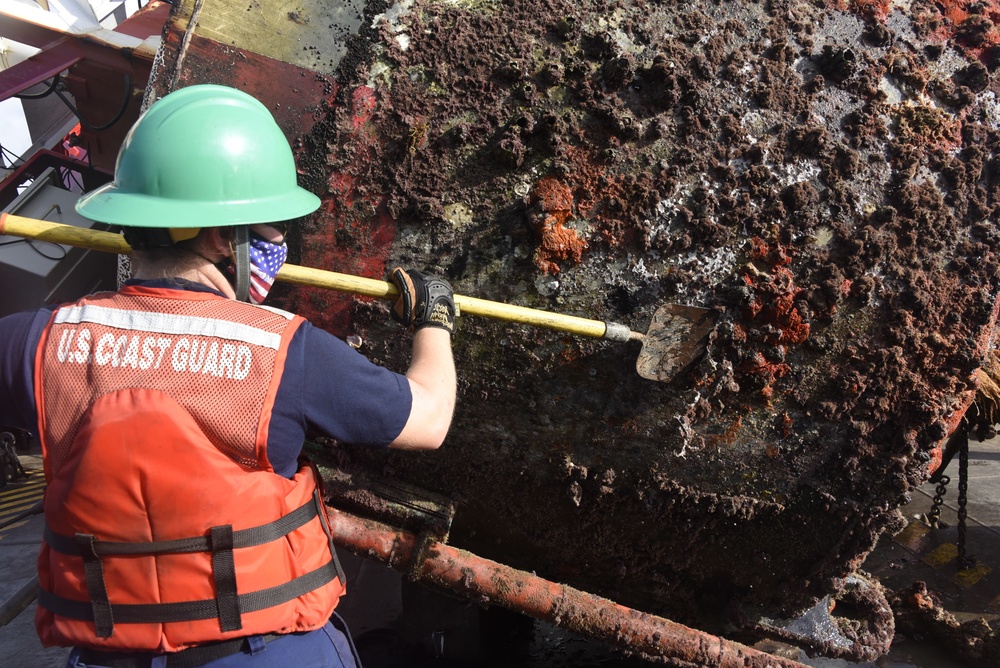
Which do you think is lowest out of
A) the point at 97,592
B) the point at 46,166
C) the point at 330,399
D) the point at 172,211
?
the point at 46,166

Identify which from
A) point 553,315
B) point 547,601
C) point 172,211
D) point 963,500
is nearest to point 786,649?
point 547,601

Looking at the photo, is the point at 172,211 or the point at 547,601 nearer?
the point at 172,211

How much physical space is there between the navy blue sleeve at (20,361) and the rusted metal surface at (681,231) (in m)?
0.78

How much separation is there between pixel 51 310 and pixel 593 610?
Result: 1592mm

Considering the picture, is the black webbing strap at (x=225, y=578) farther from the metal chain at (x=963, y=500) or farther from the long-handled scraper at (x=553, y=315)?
the metal chain at (x=963, y=500)

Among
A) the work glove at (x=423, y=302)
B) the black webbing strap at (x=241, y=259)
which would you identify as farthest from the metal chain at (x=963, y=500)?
the black webbing strap at (x=241, y=259)

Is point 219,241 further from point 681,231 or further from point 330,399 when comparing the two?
point 681,231

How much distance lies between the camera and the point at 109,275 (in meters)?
4.22

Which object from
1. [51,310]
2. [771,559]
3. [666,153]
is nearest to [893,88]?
[666,153]

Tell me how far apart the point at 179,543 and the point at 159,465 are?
6.6 inches

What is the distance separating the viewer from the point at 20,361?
128cm

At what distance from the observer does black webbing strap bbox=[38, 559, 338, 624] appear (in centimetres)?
128

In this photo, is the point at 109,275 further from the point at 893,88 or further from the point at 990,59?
the point at 990,59

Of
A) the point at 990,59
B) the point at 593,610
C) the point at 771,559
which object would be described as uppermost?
the point at 990,59
